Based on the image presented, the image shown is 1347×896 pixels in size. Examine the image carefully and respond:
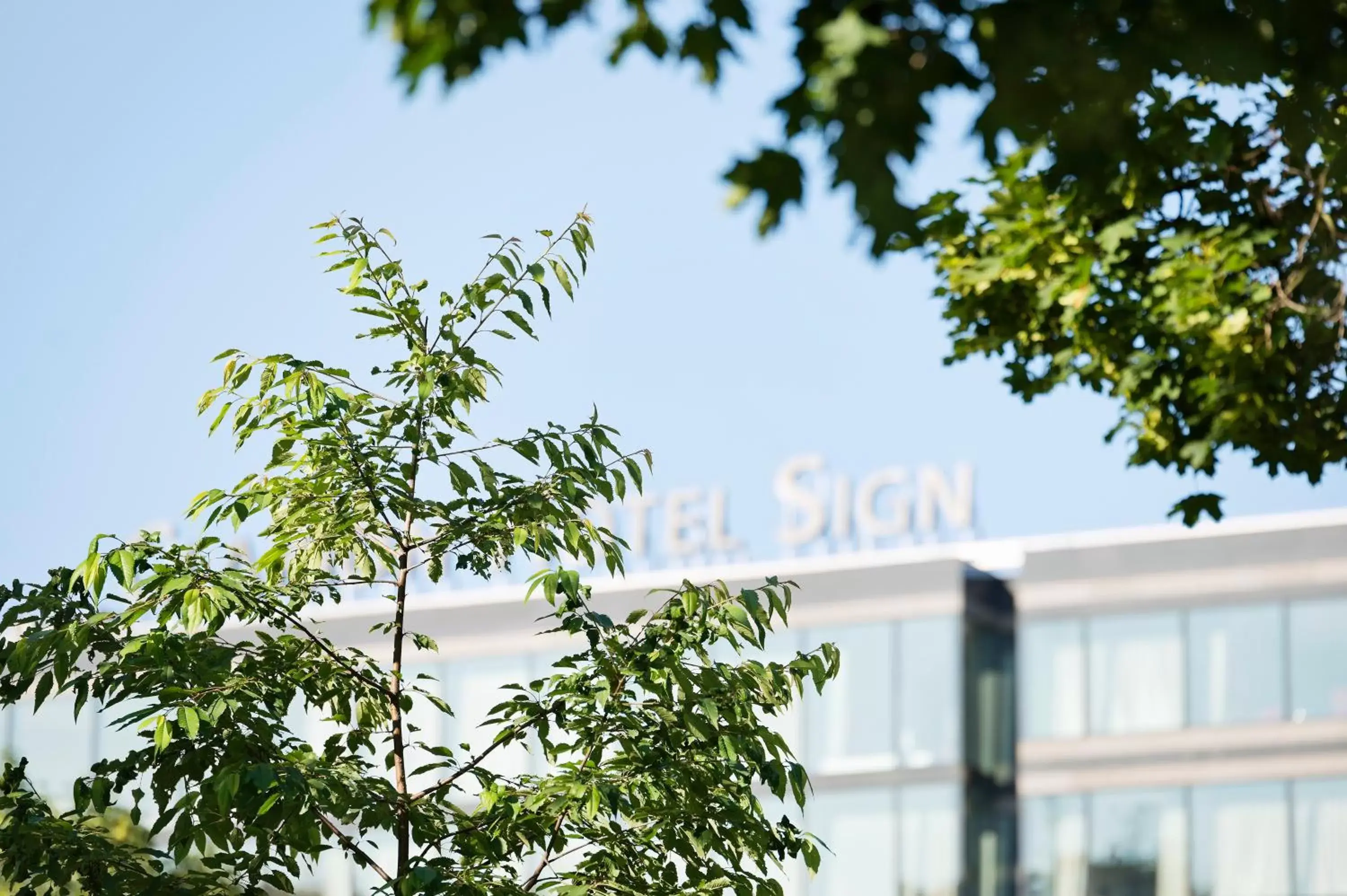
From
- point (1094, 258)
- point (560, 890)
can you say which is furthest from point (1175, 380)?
point (560, 890)

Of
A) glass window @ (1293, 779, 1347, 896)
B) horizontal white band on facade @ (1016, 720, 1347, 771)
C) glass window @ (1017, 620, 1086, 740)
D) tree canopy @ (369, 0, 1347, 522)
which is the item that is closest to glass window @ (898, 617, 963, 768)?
glass window @ (1017, 620, 1086, 740)

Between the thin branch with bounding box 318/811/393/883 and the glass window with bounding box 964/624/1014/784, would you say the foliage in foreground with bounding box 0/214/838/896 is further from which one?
the glass window with bounding box 964/624/1014/784

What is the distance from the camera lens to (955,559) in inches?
1318

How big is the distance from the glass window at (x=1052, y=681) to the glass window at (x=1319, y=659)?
3672 mm

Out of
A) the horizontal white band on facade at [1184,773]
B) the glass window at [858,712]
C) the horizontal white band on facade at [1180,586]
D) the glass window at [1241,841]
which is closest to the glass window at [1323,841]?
the glass window at [1241,841]

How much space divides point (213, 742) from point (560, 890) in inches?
51.5

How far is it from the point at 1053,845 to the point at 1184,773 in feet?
8.63

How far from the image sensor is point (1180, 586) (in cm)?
3284

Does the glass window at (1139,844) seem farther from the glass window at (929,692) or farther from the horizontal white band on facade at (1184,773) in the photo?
the glass window at (929,692)

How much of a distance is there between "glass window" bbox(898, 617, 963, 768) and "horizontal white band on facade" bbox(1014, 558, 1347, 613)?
187 cm

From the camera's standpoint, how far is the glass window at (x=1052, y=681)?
3353 centimetres

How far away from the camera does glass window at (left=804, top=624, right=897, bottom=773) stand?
33250 millimetres

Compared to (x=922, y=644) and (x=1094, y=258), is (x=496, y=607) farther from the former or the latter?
(x=1094, y=258)

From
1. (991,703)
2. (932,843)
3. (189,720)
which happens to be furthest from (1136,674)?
(189,720)
